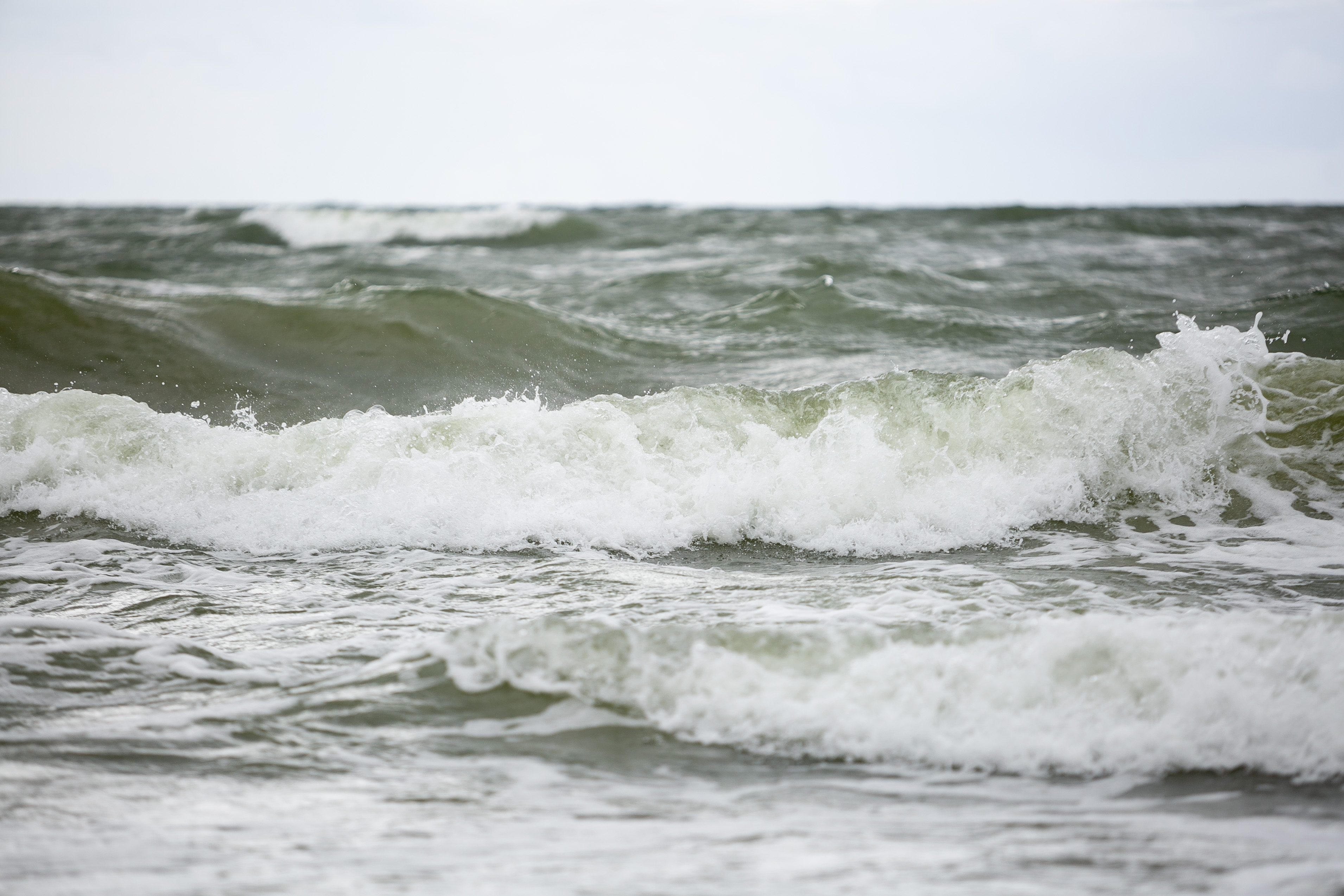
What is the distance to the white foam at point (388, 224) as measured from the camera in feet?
71.5

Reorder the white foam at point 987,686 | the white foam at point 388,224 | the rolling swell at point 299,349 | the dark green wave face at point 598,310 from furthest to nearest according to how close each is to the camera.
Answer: the white foam at point 388,224
the dark green wave face at point 598,310
the rolling swell at point 299,349
the white foam at point 987,686

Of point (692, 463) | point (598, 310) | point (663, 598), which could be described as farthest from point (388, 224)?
point (663, 598)

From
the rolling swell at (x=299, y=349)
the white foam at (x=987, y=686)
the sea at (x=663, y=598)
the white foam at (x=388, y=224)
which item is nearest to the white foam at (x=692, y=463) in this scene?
the sea at (x=663, y=598)

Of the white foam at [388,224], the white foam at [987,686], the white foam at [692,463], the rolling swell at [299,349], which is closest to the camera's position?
the white foam at [987,686]

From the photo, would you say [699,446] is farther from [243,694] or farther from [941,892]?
[941,892]

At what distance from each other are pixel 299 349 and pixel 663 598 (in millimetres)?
5027

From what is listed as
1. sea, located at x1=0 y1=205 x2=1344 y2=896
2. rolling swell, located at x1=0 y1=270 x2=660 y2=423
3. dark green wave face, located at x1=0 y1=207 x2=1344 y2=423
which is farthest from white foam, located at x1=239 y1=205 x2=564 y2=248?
sea, located at x1=0 y1=205 x2=1344 y2=896

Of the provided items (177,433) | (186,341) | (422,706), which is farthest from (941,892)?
(186,341)

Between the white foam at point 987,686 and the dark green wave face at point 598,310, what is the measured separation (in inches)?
147

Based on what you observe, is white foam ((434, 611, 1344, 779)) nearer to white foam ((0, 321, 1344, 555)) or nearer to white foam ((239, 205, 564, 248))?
white foam ((0, 321, 1344, 555))

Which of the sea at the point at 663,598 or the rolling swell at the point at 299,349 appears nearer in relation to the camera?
the sea at the point at 663,598

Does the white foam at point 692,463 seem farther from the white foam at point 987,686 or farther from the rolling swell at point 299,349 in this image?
the white foam at point 987,686

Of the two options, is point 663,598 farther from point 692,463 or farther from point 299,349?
point 299,349

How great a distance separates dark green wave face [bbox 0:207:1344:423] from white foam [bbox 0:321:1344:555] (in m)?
1.01
